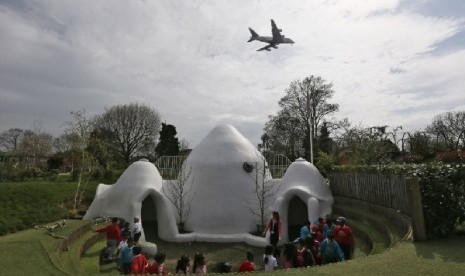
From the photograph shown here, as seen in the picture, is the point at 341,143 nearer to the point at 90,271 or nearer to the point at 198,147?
the point at 198,147

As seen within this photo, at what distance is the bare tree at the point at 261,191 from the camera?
16.1 metres

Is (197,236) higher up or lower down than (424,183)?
lower down

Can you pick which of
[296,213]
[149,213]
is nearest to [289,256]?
[296,213]

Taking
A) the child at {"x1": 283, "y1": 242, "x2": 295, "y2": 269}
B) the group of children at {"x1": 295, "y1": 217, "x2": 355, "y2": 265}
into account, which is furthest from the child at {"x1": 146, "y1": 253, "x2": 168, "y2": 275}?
the group of children at {"x1": 295, "y1": 217, "x2": 355, "y2": 265}

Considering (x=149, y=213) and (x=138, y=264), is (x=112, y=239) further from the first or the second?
(x=149, y=213)

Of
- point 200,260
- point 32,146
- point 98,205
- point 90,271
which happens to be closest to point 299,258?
point 200,260

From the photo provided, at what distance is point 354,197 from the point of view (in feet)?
51.7

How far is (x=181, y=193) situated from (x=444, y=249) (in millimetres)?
11066

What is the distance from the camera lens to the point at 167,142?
139 ft

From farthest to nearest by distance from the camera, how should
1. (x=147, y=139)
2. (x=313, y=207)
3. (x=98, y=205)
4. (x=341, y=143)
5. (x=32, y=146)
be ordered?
(x=147, y=139)
(x=32, y=146)
(x=341, y=143)
(x=98, y=205)
(x=313, y=207)

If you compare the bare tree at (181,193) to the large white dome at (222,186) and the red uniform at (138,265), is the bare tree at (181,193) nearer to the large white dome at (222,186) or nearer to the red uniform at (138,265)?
the large white dome at (222,186)

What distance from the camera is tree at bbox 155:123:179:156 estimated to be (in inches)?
1662

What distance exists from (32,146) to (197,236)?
29.2m

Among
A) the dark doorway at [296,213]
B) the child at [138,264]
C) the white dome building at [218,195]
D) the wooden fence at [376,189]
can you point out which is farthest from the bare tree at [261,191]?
the child at [138,264]
